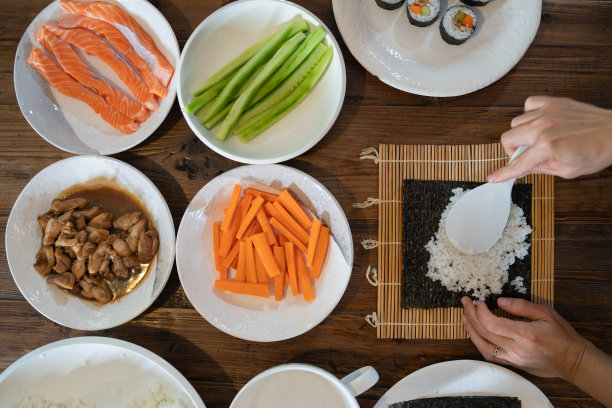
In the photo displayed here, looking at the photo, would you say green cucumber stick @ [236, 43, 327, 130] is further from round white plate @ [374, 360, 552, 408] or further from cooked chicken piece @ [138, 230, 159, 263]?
round white plate @ [374, 360, 552, 408]

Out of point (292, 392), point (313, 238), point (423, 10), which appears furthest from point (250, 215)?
point (423, 10)

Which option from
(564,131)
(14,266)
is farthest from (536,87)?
(14,266)

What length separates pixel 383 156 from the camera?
1995mm

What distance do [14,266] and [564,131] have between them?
7.20 feet

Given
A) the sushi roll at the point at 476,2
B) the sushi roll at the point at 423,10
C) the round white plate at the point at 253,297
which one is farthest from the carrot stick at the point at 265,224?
the sushi roll at the point at 476,2

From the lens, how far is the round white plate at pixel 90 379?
6.34 ft

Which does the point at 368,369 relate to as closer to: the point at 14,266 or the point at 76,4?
the point at 14,266

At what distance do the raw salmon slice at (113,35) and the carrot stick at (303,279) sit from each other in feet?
3.18

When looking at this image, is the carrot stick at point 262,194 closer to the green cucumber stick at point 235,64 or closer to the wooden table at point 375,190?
the wooden table at point 375,190

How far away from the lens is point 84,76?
1.97 meters

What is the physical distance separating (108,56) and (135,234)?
779mm

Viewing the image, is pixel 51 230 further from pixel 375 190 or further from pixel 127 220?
pixel 375 190

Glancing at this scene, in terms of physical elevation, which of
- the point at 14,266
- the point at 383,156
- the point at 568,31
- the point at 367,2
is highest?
the point at 367,2

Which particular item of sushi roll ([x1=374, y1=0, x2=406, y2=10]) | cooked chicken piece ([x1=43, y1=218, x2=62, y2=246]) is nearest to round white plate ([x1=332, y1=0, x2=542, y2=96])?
sushi roll ([x1=374, y1=0, x2=406, y2=10])
